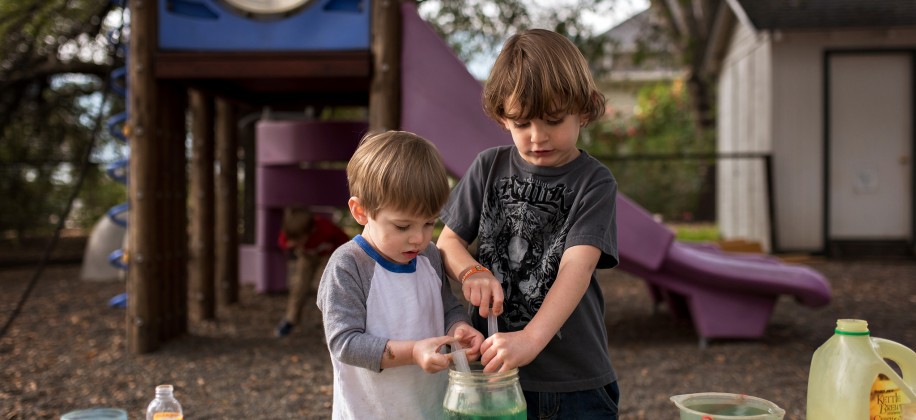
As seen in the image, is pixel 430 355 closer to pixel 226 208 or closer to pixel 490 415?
pixel 490 415

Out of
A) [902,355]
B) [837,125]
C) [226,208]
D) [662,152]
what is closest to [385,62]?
[226,208]

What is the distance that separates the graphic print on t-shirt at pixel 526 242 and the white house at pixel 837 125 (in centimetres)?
957

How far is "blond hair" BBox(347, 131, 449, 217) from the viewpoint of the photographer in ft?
5.89

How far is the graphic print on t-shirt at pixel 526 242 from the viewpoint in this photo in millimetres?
2043

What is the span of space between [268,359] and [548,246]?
3.22 meters

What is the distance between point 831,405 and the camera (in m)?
2.03

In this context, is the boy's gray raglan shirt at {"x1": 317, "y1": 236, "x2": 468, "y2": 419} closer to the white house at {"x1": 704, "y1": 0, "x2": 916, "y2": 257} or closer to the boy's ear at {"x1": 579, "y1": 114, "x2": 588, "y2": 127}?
the boy's ear at {"x1": 579, "y1": 114, "x2": 588, "y2": 127}

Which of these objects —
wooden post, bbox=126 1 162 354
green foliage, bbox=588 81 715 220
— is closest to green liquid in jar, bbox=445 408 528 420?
wooden post, bbox=126 1 162 354

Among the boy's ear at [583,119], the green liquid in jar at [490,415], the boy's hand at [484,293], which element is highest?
the boy's ear at [583,119]

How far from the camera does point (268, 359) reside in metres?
4.94

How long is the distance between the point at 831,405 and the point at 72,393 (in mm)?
3431

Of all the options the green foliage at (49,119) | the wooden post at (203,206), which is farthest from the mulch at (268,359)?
the green foliage at (49,119)

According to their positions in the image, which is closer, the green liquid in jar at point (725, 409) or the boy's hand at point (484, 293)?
the boy's hand at point (484, 293)

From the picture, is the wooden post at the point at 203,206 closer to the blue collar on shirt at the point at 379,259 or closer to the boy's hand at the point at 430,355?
the blue collar on shirt at the point at 379,259
